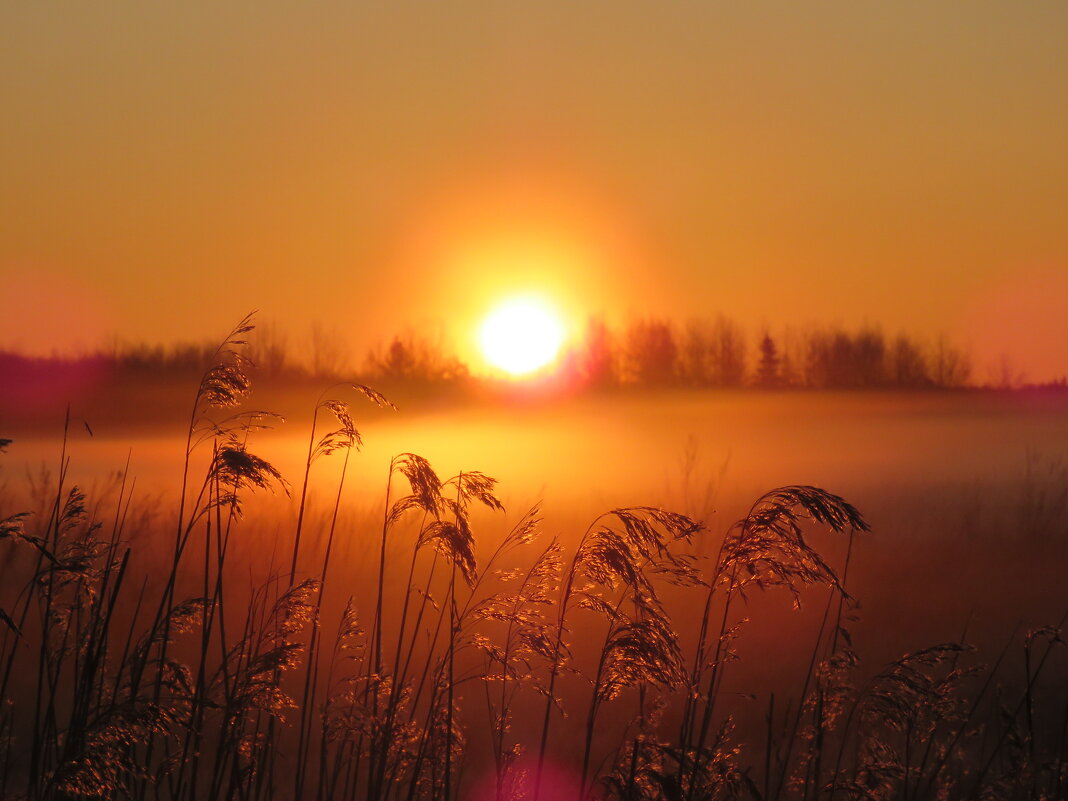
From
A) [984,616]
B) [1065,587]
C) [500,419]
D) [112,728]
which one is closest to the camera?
[112,728]

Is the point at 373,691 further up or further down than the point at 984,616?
further up

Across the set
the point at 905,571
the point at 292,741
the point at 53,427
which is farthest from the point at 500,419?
the point at 53,427

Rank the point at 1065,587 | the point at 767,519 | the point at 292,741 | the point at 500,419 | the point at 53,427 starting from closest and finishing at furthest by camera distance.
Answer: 1. the point at 767,519
2. the point at 53,427
3. the point at 292,741
4. the point at 1065,587
5. the point at 500,419

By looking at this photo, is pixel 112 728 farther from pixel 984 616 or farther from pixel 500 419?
pixel 500 419

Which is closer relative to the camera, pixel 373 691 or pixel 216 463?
pixel 216 463

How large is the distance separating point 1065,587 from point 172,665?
441 inches

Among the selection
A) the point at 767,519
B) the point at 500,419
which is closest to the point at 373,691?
the point at 767,519

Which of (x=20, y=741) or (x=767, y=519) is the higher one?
(x=767, y=519)

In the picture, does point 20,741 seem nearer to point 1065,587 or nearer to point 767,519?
point 767,519

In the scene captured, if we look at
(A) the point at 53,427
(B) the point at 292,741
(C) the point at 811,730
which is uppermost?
(A) the point at 53,427

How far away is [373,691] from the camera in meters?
3.56

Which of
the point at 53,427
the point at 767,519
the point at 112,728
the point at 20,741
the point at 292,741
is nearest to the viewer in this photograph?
the point at 112,728

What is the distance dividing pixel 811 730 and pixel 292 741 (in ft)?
11.2

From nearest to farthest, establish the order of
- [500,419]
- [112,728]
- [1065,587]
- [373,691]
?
1. [112,728]
2. [373,691]
3. [1065,587]
4. [500,419]
